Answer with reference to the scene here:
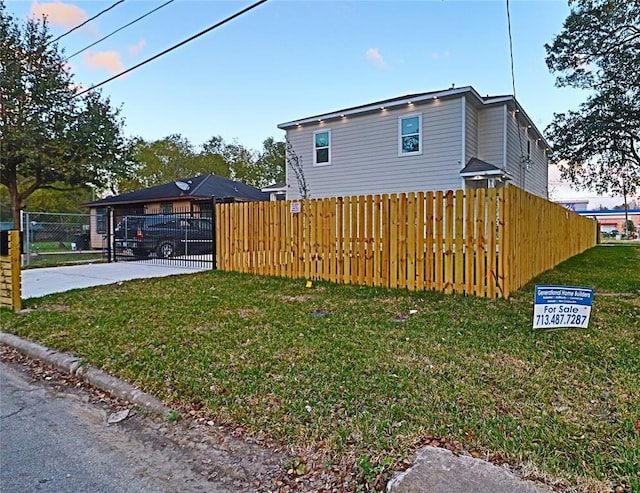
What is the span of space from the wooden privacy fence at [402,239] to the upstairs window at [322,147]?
611 centimetres

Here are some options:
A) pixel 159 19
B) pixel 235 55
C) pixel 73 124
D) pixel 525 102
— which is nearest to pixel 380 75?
pixel 235 55

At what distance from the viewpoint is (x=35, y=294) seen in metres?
6.75

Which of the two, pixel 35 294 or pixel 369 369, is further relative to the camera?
pixel 35 294

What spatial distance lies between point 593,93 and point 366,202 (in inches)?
475

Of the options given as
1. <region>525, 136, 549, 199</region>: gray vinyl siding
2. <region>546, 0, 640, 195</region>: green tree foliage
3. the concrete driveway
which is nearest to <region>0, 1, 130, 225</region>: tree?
the concrete driveway

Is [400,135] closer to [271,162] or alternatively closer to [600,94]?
[600,94]

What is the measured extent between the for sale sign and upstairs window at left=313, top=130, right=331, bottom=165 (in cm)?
1084

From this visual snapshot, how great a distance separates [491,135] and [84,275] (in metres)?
11.4

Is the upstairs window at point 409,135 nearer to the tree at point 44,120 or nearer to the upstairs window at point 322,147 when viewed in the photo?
the upstairs window at point 322,147

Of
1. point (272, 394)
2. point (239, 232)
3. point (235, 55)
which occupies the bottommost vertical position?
point (272, 394)

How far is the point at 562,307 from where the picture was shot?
391cm

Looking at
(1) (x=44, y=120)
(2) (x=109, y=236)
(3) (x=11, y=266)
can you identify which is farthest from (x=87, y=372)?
(1) (x=44, y=120)

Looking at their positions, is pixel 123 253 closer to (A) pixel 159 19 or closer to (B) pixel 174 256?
(B) pixel 174 256

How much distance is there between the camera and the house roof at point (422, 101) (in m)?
A: 11.5
